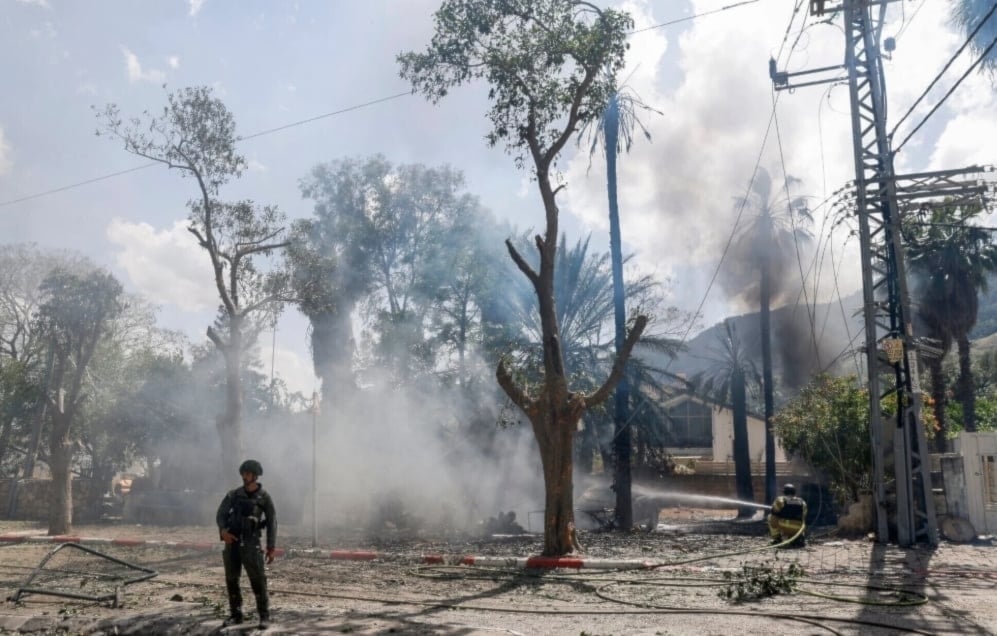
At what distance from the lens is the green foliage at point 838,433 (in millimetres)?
20703

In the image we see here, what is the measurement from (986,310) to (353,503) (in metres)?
101

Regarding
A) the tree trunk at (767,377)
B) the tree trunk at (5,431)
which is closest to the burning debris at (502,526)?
the tree trunk at (767,377)

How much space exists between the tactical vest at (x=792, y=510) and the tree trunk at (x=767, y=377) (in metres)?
18.0

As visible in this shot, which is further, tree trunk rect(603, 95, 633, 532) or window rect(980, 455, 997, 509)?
tree trunk rect(603, 95, 633, 532)

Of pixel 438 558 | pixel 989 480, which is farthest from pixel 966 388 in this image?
pixel 438 558

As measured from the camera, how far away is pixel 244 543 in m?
8.54

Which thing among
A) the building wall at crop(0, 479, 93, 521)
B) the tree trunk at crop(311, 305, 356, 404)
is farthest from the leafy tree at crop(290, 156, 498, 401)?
the building wall at crop(0, 479, 93, 521)

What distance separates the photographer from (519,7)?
15523 mm

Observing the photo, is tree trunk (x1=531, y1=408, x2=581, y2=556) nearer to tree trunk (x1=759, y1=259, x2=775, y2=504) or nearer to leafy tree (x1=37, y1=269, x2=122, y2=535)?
leafy tree (x1=37, y1=269, x2=122, y2=535)

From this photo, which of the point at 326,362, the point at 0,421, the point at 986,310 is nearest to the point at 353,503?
the point at 326,362

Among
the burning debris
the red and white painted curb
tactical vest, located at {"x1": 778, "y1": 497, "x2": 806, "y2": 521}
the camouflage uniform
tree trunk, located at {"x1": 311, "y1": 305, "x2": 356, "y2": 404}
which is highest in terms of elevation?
tree trunk, located at {"x1": 311, "y1": 305, "x2": 356, "y2": 404}

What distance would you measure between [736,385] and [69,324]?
95.1 feet

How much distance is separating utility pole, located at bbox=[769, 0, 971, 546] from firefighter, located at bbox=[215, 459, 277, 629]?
12792 millimetres

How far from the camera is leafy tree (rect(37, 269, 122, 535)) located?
22250 millimetres
